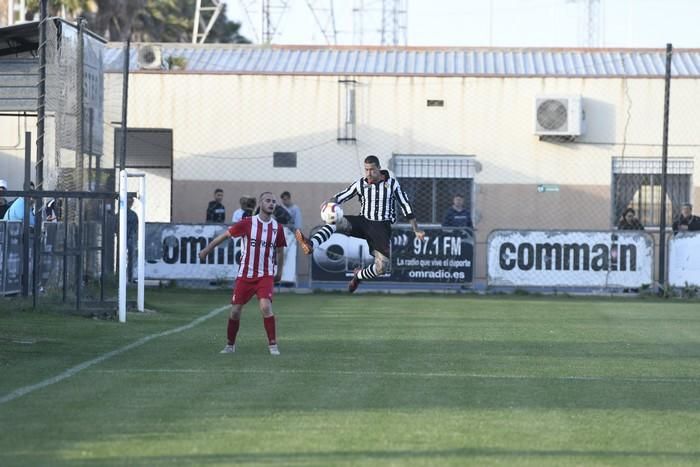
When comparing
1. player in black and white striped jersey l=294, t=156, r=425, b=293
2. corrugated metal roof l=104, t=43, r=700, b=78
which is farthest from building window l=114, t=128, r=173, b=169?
player in black and white striped jersey l=294, t=156, r=425, b=293

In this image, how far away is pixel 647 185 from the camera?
34.4 meters

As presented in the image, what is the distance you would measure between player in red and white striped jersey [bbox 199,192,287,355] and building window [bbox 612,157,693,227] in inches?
803

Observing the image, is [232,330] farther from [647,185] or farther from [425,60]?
[425,60]

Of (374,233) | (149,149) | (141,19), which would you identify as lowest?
(374,233)

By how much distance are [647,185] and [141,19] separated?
34.3m

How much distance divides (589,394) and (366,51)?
2982 centimetres

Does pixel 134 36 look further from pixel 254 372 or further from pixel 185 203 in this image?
pixel 254 372

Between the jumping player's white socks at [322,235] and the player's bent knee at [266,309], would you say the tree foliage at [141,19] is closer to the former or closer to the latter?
the jumping player's white socks at [322,235]

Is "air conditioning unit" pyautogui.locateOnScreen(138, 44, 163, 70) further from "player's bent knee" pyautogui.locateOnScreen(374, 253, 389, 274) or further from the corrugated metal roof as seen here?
→ "player's bent knee" pyautogui.locateOnScreen(374, 253, 389, 274)

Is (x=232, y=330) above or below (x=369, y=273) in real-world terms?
below

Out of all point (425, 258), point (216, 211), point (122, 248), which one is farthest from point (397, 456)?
point (216, 211)

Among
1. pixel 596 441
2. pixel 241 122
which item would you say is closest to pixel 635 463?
pixel 596 441

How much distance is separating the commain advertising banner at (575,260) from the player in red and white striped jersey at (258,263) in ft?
47.6

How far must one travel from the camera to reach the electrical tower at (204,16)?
46.3 m
